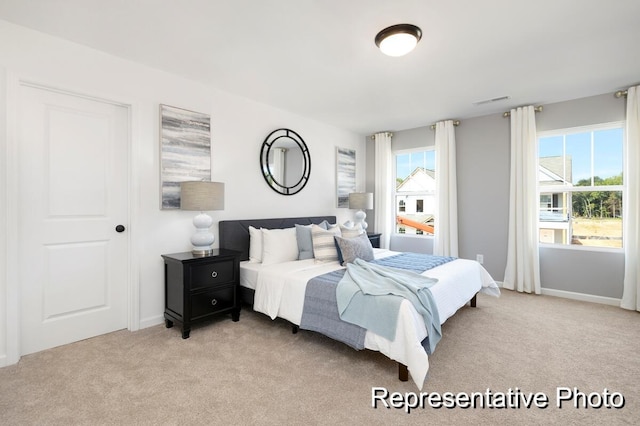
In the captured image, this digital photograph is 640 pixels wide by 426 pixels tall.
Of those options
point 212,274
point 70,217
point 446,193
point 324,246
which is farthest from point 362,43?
point 446,193

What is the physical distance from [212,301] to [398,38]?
2.77m

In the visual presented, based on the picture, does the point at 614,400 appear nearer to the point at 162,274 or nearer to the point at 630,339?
the point at 630,339

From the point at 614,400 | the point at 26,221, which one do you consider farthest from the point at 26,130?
the point at 614,400

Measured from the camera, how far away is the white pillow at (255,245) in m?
3.45

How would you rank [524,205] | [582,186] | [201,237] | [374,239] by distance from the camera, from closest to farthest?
[201,237] → [582,186] → [524,205] → [374,239]

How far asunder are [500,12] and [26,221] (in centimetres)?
385

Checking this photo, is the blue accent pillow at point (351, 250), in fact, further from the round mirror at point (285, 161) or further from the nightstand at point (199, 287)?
the round mirror at point (285, 161)

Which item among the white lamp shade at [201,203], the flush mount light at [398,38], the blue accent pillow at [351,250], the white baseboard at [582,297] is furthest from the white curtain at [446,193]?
the white lamp shade at [201,203]

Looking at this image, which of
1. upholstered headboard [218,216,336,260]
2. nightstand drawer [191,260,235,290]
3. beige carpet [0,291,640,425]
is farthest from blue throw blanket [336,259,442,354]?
upholstered headboard [218,216,336,260]

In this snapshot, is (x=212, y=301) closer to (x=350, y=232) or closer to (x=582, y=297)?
(x=350, y=232)

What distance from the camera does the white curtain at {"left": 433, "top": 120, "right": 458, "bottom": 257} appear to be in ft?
15.4

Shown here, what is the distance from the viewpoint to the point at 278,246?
3.43 metres

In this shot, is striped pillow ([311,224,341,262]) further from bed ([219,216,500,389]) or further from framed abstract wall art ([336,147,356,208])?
framed abstract wall art ([336,147,356,208])

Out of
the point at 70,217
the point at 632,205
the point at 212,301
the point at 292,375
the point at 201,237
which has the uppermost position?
the point at 632,205
